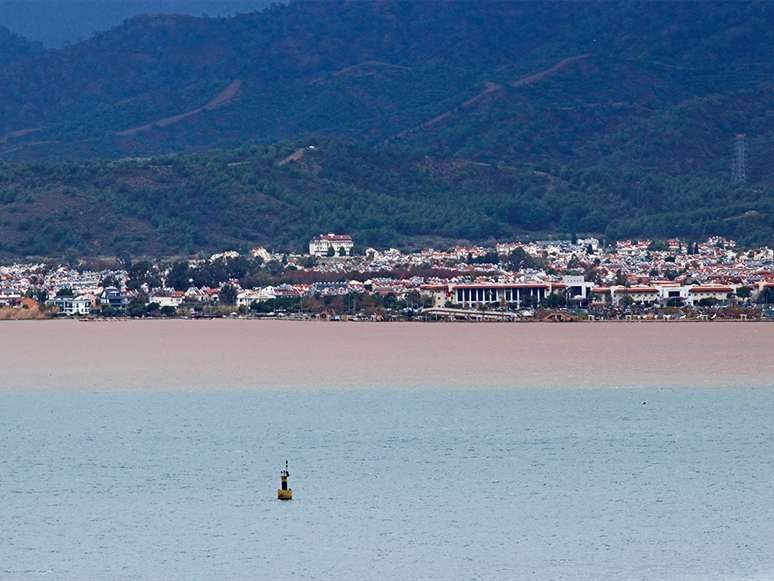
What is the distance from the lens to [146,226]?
104 m

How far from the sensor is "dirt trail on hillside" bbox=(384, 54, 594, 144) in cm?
17475

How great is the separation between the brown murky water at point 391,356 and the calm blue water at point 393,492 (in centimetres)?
615

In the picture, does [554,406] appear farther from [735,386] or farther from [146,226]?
[146,226]

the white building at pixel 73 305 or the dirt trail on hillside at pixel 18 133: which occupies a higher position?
the dirt trail on hillside at pixel 18 133

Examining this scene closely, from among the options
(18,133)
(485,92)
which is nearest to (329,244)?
(485,92)

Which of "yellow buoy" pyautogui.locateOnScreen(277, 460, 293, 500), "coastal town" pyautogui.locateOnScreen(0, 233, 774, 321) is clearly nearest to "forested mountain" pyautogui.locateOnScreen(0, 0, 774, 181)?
"coastal town" pyautogui.locateOnScreen(0, 233, 774, 321)

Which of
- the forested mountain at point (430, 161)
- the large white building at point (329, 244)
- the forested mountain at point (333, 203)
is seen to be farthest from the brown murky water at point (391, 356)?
the forested mountain at point (430, 161)

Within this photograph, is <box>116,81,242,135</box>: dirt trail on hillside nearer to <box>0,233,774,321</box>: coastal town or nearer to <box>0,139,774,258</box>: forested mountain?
<box>0,139,774,258</box>: forested mountain

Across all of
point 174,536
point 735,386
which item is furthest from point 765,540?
point 735,386

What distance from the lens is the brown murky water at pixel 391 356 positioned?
113 ft

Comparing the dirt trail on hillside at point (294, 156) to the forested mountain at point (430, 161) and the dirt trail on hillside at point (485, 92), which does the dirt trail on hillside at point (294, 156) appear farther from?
the dirt trail on hillside at point (485, 92)

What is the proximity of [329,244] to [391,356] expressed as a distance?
56.3 metres

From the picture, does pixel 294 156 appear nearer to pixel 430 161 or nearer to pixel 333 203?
pixel 333 203

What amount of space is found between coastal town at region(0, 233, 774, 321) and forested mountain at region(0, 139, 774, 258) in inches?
509
